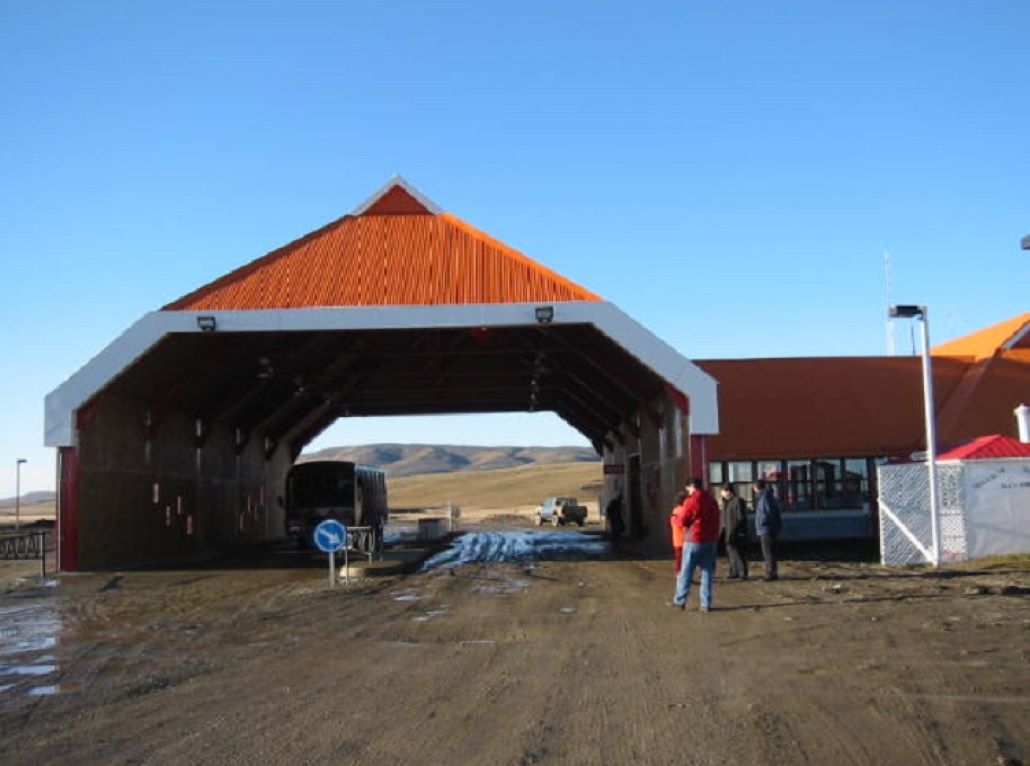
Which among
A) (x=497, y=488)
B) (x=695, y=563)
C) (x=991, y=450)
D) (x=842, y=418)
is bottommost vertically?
(x=497, y=488)

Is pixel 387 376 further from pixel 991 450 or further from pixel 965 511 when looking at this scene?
pixel 965 511

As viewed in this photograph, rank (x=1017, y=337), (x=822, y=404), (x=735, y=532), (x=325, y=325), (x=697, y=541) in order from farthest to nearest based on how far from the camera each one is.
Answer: (x=1017, y=337) < (x=822, y=404) < (x=325, y=325) < (x=735, y=532) < (x=697, y=541)

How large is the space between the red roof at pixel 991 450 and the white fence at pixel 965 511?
567 millimetres

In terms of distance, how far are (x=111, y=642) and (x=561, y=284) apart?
14.7 m

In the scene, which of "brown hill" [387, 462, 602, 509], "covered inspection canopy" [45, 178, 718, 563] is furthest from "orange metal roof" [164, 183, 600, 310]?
"brown hill" [387, 462, 602, 509]

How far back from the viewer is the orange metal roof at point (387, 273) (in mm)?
24547

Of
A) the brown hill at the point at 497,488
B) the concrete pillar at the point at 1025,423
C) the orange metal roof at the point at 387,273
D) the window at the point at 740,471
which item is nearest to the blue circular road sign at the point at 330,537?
the orange metal roof at the point at 387,273

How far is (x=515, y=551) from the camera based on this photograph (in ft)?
A: 103

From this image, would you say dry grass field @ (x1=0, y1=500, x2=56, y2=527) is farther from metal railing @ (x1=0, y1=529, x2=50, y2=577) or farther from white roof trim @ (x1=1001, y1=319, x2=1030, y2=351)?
white roof trim @ (x1=1001, y1=319, x2=1030, y2=351)

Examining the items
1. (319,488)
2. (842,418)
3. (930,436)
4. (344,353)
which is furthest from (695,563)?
Answer: (319,488)

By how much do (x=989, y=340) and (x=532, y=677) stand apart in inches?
1155

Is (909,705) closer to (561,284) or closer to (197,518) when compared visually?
(561,284)

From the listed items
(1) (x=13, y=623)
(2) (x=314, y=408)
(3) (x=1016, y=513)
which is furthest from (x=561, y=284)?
(2) (x=314, y=408)

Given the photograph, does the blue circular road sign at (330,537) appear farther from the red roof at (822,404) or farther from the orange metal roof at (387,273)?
the red roof at (822,404)
